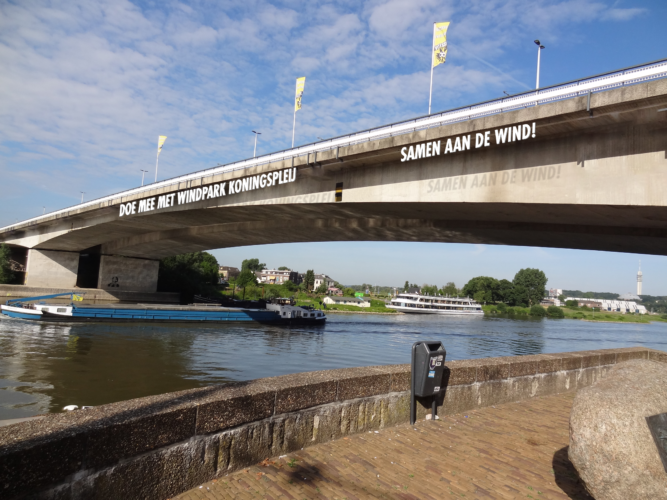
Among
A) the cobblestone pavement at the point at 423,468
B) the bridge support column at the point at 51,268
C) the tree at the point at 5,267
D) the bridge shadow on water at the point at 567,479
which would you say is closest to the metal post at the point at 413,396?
the cobblestone pavement at the point at 423,468

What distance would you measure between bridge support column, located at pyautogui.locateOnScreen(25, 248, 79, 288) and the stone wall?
48.9 meters

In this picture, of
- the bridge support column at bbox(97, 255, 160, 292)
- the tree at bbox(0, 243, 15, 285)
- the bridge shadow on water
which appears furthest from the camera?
the bridge support column at bbox(97, 255, 160, 292)

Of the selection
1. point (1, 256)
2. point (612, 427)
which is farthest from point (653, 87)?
point (1, 256)

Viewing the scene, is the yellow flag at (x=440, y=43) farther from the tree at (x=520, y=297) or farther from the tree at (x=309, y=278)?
the tree at (x=520, y=297)

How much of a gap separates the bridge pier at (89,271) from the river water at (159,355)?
51.0 feet

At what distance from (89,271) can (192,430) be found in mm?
55106

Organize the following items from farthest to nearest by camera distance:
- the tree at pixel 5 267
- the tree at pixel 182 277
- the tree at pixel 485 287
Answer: the tree at pixel 485 287, the tree at pixel 182 277, the tree at pixel 5 267

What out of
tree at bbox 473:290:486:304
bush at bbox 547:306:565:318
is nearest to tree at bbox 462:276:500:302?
tree at bbox 473:290:486:304

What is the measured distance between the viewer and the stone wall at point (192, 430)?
121 inches

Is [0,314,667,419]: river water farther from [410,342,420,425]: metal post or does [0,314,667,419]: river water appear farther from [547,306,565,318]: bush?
[547,306,565,318]: bush

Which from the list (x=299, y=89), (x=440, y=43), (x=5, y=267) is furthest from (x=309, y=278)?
(x=440, y=43)

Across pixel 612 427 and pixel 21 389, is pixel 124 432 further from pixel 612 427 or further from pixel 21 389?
pixel 21 389

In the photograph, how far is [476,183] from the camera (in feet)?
47.2

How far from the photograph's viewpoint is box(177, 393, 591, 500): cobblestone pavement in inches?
157
